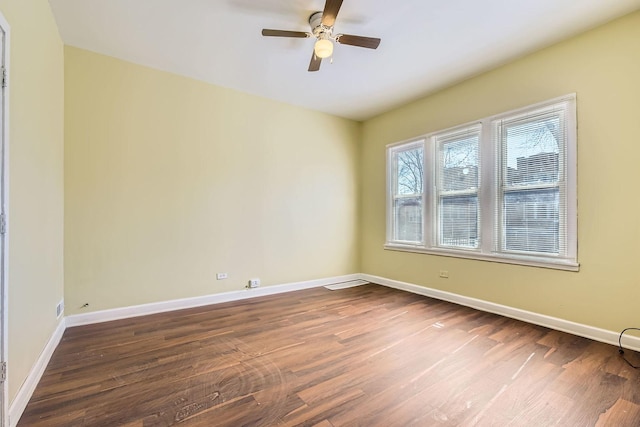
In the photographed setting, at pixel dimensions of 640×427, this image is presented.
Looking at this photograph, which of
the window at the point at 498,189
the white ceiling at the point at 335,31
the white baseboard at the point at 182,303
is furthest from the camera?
the white baseboard at the point at 182,303

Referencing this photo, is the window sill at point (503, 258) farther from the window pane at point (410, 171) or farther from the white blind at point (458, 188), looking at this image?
the window pane at point (410, 171)

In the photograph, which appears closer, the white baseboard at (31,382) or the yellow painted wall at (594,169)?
the white baseboard at (31,382)

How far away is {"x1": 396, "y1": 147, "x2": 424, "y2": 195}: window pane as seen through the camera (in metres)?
4.43

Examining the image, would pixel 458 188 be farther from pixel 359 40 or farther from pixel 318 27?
pixel 318 27

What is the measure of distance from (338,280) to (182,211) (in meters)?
2.76

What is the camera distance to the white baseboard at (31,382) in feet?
5.21

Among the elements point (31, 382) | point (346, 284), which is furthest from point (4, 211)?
point (346, 284)

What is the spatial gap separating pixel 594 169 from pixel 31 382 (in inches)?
188

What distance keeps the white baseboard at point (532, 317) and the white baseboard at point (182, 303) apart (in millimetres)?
1582

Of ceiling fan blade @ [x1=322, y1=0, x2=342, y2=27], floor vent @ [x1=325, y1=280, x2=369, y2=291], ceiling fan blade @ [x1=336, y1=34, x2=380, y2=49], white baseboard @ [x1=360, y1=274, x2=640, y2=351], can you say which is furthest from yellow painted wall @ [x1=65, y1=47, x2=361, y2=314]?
ceiling fan blade @ [x1=322, y1=0, x2=342, y2=27]

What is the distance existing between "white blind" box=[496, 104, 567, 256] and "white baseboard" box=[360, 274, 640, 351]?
26.5 inches

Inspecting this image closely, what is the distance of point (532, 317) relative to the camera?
3084 mm

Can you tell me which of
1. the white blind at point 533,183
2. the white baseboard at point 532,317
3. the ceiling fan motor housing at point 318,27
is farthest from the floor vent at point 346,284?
the ceiling fan motor housing at point 318,27

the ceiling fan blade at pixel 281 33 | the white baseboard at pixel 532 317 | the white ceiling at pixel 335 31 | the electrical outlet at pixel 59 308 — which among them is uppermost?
the white ceiling at pixel 335 31
